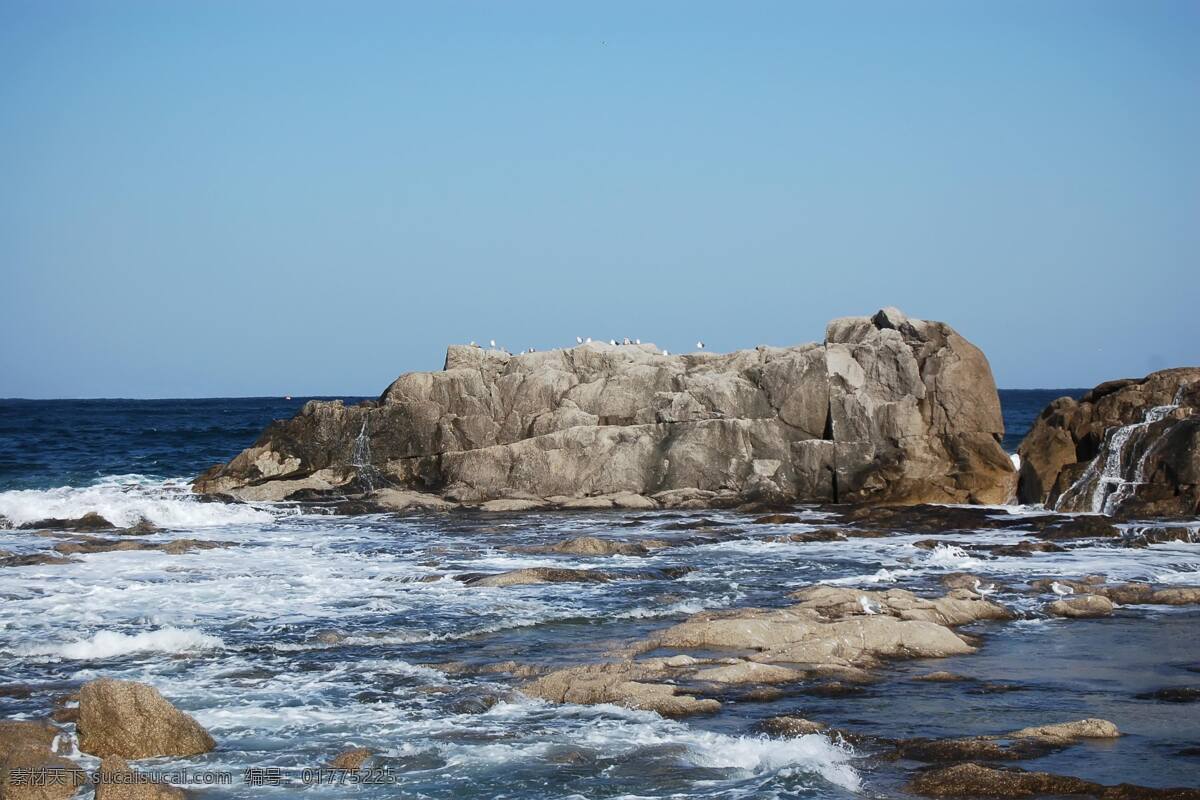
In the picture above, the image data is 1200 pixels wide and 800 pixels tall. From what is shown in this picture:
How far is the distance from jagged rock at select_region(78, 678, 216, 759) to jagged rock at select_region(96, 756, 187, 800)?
58.1 inches

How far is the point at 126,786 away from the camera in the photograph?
1091 centimetres

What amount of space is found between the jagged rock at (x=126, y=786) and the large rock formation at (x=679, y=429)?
2784cm

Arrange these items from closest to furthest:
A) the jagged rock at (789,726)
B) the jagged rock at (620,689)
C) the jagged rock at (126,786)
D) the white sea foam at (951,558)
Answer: the jagged rock at (126,786), the jagged rock at (789,726), the jagged rock at (620,689), the white sea foam at (951,558)

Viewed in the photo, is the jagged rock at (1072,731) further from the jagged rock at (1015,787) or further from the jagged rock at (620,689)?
the jagged rock at (620,689)

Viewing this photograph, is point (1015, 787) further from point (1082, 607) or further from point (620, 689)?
point (1082, 607)

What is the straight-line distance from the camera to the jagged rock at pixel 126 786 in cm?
1083

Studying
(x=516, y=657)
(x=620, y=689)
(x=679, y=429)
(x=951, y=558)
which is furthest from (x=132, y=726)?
(x=679, y=429)

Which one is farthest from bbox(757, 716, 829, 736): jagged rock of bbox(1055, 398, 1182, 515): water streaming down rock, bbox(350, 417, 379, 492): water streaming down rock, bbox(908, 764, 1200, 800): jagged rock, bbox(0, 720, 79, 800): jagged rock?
bbox(350, 417, 379, 492): water streaming down rock

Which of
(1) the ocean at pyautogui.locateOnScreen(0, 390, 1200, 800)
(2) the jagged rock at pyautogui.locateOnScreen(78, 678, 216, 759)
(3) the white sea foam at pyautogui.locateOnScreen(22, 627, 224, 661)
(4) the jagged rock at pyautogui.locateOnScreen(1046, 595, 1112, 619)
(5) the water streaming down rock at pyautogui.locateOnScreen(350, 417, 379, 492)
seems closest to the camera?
(1) the ocean at pyautogui.locateOnScreen(0, 390, 1200, 800)

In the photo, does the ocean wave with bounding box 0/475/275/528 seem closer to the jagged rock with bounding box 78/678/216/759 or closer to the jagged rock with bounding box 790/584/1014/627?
the jagged rock with bounding box 790/584/1014/627

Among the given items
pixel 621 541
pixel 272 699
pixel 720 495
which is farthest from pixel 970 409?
pixel 272 699

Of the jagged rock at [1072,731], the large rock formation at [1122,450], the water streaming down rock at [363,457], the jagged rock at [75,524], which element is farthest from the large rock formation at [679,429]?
the jagged rock at [1072,731]

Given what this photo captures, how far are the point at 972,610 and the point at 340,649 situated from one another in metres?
10.5

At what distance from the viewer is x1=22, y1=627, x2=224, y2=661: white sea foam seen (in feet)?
58.3
